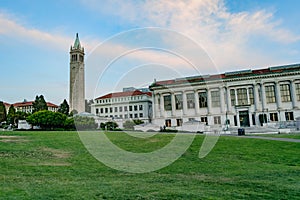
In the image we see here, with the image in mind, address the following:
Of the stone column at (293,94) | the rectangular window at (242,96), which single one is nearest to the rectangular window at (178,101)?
the rectangular window at (242,96)

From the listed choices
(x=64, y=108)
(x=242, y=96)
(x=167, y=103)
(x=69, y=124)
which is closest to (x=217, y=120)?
(x=242, y=96)

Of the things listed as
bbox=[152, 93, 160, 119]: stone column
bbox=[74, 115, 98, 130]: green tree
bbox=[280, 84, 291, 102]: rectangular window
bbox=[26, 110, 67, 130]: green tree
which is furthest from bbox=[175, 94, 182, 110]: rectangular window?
bbox=[26, 110, 67, 130]: green tree

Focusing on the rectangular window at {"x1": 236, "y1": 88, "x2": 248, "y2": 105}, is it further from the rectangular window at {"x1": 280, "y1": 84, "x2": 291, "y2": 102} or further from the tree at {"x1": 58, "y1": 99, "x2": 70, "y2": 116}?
the tree at {"x1": 58, "y1": 99, "x2": 70, "y2": 116}

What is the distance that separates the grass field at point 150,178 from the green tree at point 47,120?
43.2 meters

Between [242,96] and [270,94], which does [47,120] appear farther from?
[270,94]

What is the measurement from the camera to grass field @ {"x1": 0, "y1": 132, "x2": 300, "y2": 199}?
8.20 meters

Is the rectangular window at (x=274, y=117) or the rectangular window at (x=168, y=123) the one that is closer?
the rectangular window at (x=274, y=117)

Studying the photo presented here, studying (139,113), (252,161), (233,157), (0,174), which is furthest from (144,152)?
(139,113)

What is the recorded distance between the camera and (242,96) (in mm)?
69000

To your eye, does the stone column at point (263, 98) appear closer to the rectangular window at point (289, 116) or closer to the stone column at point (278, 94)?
the stone column at point (278, 94)

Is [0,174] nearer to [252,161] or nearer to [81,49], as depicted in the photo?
[252,161]

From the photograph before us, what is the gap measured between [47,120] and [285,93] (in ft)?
182

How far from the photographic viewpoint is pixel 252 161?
15.0m

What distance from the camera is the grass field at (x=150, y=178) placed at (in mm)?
8203
